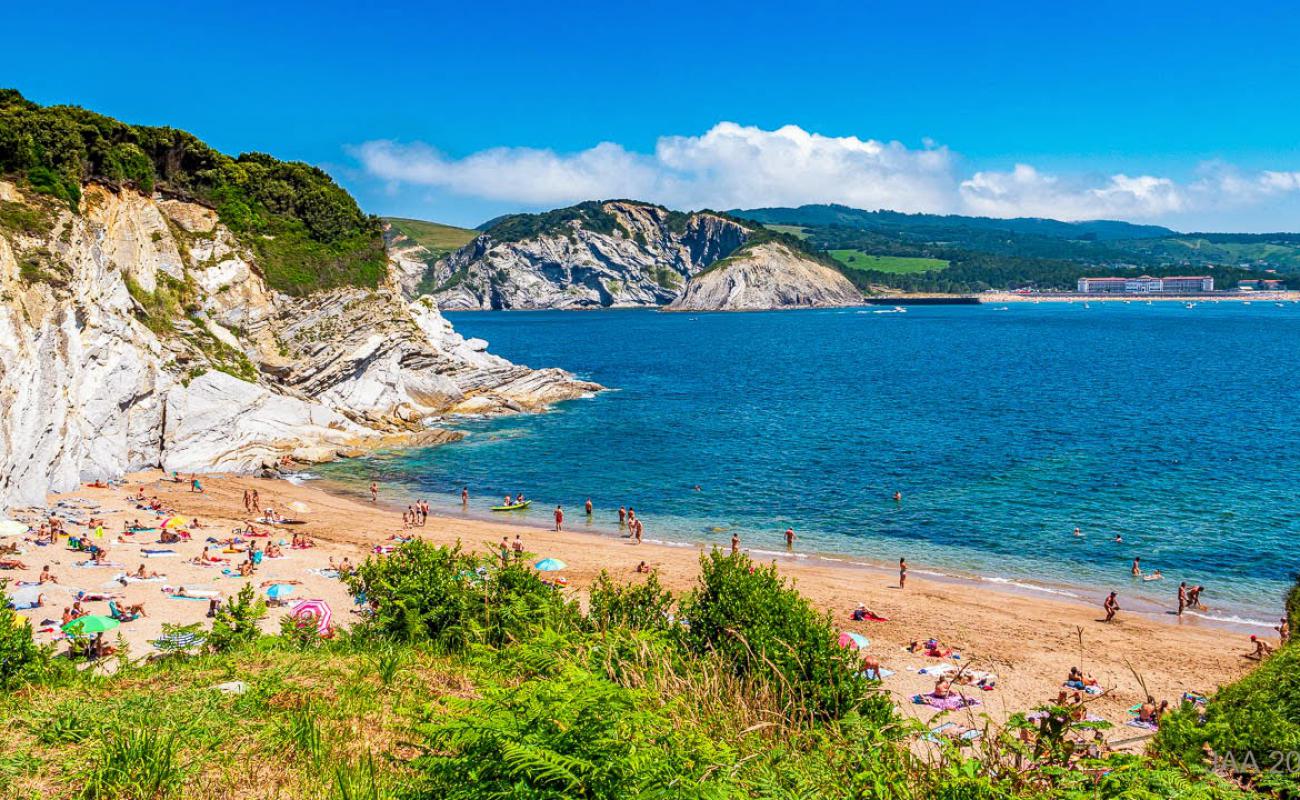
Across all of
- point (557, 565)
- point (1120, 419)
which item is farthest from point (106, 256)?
point (1120, 419)

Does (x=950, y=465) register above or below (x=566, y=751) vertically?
below

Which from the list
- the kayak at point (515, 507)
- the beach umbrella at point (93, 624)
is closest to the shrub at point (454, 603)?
the beach umbrella at point (93, 624)

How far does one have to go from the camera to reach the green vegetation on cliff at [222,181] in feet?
140

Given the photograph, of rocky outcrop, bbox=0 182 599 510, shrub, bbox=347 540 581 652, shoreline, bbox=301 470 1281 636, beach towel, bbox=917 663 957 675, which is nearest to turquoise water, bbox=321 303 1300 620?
shoreline, bbox=301 470 1281 636

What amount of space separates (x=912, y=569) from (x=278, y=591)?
23.4 m

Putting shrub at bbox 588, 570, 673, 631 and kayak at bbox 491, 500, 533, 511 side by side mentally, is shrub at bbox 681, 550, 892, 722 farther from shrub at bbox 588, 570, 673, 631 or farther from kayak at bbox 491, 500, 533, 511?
kayak at bbox 491, 500, 533, 511

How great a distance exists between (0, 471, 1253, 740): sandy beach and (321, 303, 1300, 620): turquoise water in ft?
9.07

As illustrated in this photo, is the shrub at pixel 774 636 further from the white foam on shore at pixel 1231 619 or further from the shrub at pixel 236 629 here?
the white foam on shore at pixel 1231 619

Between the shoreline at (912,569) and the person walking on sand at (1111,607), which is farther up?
the person walking on sand at (1111,607)

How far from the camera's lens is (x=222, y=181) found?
60156 mm

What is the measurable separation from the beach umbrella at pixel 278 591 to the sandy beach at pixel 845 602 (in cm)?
26

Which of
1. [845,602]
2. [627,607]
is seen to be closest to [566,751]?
[627,607]

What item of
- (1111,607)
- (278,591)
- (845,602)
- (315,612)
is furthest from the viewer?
(845,602)

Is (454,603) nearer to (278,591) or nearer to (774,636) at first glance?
(774,636)
